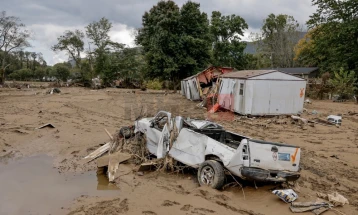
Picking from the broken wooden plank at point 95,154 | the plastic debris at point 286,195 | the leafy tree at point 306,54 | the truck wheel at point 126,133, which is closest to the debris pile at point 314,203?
the plastic debris at point 286,195

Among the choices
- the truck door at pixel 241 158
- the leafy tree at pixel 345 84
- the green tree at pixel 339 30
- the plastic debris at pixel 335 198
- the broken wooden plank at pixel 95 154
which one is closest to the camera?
the plastic debris at pixel 335 198

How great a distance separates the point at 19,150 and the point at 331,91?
2649cm

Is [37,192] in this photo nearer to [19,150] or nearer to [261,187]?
[19,150]

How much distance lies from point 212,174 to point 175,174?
5.20ft

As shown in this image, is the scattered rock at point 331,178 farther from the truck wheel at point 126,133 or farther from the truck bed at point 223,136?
the truck wheel at point 126,133

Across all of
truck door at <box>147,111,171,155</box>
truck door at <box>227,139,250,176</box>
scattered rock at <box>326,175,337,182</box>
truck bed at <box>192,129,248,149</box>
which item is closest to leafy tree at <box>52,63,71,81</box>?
truck door at <box>147,111,171,155</box>

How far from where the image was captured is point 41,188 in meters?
7.18

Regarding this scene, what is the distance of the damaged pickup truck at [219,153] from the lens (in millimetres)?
6137

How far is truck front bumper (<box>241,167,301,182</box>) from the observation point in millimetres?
6023

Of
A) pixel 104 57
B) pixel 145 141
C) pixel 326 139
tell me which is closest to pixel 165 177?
pixel 145 141

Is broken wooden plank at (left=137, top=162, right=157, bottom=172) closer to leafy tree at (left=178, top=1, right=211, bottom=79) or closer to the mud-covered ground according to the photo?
the mud-covered ground

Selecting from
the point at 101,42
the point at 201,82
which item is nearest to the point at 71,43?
the point at 101,42

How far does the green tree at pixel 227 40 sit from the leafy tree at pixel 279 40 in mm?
16029

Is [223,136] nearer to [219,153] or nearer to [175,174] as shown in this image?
[219,153]
